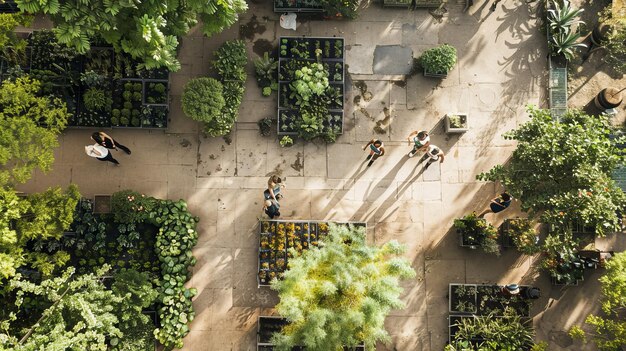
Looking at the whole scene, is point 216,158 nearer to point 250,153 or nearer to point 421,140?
point 250,153

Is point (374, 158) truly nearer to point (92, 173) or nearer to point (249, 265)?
point (249, 265)

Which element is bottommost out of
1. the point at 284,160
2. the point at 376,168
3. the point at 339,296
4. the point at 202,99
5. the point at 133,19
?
the point at 339,296

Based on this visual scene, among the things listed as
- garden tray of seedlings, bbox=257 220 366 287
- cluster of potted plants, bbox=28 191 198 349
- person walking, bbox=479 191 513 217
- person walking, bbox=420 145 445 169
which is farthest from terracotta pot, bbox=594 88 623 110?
cluster of potted plants, bbox=28 191 198 349

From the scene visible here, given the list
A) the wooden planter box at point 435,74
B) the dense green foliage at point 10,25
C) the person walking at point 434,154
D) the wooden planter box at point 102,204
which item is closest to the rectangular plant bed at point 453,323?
the person walking at point 434,154

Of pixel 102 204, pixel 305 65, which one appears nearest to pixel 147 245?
pixel 102 204

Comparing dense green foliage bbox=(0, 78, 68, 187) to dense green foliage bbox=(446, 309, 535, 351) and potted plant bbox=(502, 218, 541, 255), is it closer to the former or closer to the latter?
dense green foliage bbox=(446, 309, 535, 351)

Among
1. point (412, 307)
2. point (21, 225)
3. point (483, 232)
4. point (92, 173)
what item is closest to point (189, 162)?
point (92, 173)

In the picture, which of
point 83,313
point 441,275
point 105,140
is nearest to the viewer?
point 83,313
